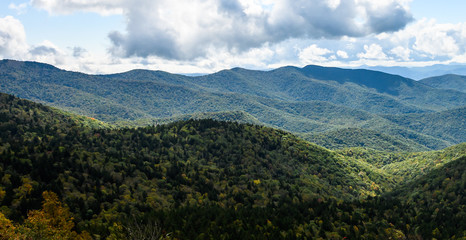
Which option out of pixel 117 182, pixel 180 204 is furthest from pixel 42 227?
pixel 180 204

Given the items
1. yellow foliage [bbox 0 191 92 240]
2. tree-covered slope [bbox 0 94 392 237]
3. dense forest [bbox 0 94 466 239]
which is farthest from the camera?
tree-covered slope [bbox 0 94 392 237]

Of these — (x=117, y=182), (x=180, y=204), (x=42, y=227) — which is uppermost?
(x=42, y=227)

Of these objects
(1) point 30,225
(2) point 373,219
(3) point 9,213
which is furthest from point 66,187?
(2) point 373,219

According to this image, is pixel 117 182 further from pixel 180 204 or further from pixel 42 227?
pixel 42 227

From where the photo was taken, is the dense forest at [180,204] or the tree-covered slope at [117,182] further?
the tree-covered slope at [117,182]

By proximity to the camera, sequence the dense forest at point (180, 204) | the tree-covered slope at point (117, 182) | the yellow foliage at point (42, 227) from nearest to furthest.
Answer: the yellow foliage at point (42, 227) → the dense forest at point (180, 204) → the tree-covered slope at point (117, 182)

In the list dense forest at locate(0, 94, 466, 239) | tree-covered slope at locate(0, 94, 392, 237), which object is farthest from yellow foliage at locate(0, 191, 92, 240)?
tree-covered slope at locate(0, 94, 392, 237)

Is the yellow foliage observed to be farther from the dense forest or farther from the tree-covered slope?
the tree-covered slope

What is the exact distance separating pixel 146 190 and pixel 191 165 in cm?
5304

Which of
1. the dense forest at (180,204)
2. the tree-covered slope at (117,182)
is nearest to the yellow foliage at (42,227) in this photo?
the dense forest at (180,204)

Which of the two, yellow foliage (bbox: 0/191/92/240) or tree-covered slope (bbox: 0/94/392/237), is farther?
Result: tree-covered slope (bbox: 0/94/392/237)

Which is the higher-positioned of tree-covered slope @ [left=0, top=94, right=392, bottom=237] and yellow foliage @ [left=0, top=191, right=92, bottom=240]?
yellow foliage @ [left=0, top=191, right=92, bottom=240]

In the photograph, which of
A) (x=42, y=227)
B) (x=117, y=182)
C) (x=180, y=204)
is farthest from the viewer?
(x=180, y=204)

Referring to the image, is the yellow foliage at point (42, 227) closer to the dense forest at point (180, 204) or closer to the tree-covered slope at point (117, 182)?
the dense forest at point (180, 204)
